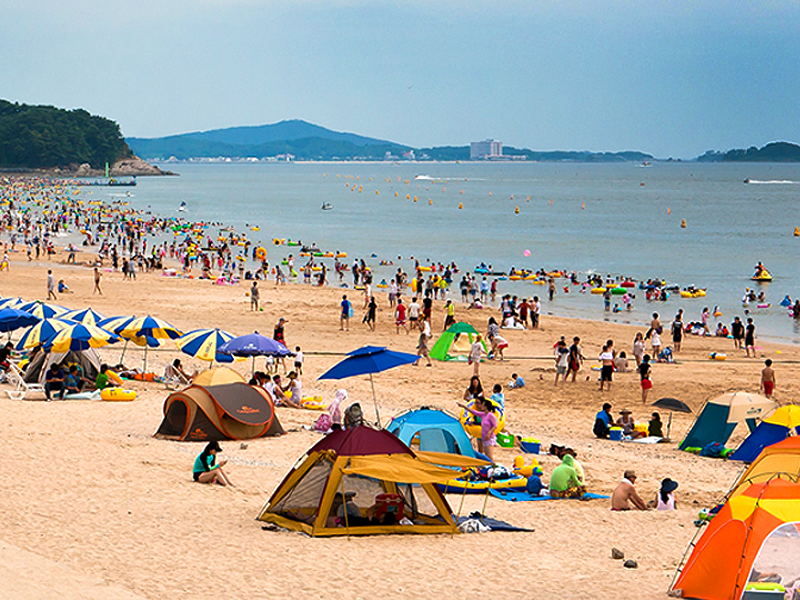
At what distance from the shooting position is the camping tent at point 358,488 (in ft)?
33.0

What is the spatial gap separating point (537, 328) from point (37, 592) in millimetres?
24739

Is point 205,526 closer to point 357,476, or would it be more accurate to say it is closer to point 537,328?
point 357,476

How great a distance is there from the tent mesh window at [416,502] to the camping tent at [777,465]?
3381 millimetres

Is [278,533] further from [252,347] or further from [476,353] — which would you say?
[476,353]

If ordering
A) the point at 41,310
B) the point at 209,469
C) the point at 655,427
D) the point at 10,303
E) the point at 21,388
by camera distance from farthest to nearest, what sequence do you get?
the point at 10,303
the point at 41,310
the point at 21,388
the point at 655,427
the point at 209,469

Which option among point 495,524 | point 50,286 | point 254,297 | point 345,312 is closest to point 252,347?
point 495,524

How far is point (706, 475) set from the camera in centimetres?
1403

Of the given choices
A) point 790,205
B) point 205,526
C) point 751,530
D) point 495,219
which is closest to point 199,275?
point 205,526

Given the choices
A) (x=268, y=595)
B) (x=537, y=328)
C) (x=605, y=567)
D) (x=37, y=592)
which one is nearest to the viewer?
(x=37, y=592)

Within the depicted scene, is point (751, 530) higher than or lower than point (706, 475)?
higher

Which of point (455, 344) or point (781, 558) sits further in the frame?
point (455, 344)

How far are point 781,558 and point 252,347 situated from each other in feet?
37.3

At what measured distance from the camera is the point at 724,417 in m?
15.9

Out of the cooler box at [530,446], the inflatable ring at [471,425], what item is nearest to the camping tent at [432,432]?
the inflatable ring at [471,425]
